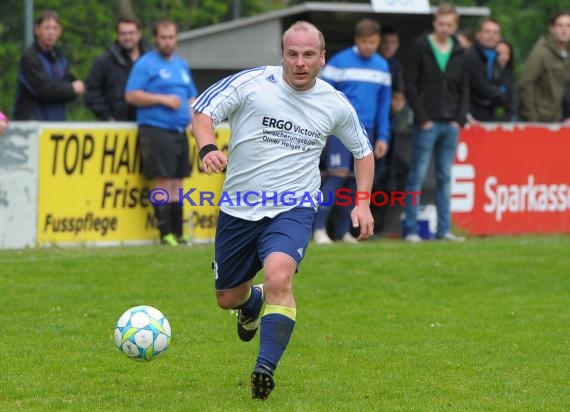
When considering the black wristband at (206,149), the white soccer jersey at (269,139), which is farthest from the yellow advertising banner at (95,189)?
the black wristband at (206,149)

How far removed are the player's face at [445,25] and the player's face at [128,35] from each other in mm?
3397

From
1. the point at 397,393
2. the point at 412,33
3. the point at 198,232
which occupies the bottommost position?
the point at 198,232

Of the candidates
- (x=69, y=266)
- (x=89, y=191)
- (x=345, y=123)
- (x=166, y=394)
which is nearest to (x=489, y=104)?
(x=89, y=191)

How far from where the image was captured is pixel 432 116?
14961 millimetres

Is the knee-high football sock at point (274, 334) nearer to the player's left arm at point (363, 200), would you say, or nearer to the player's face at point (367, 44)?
the player's left arm at point (363, 200)

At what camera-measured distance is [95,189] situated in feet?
46.2

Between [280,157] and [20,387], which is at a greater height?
[280,157]

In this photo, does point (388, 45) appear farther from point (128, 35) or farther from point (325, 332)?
point (325, 332)

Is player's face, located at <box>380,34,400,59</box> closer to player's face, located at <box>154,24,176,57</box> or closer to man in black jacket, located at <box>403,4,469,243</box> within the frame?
man in black jacket, located at <box>403,4,469,243</box>

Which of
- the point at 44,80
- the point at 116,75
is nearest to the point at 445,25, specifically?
the point at 116,75

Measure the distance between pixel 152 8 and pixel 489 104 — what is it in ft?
38.9

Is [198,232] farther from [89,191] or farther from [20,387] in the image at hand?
[20,387]

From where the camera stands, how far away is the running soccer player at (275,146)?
7.43 m

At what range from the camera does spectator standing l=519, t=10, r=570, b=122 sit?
16656mm
